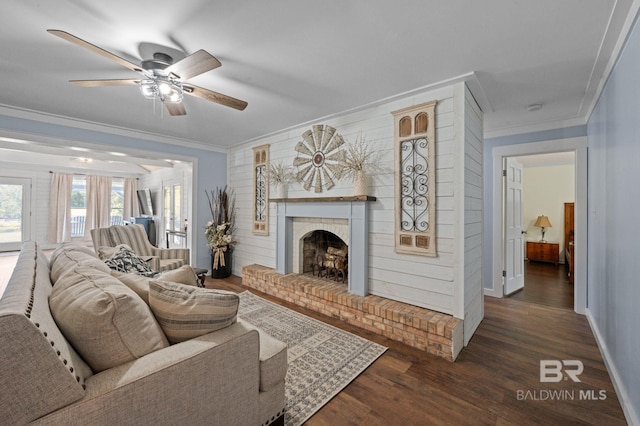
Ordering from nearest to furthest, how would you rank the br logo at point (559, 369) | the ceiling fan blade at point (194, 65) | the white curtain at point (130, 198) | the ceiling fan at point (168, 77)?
the ceiling fan blade at point (194, 65)
the ceiling fan at point (168, 77)
the br logo at point (559, 369)
the white curtain at point (130, 198)

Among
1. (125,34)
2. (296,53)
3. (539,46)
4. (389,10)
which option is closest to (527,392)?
(539,46)

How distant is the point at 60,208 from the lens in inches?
296

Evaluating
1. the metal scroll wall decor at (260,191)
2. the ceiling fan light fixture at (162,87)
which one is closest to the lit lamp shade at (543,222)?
the metal scroll wall decor at (260,191)

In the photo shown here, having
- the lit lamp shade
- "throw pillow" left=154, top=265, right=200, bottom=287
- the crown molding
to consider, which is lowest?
"throw pillow" left=154, top=265, right=200, bottom=287

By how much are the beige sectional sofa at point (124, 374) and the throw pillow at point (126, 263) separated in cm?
103

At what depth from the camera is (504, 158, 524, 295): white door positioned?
12.8 feet

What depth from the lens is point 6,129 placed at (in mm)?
3287

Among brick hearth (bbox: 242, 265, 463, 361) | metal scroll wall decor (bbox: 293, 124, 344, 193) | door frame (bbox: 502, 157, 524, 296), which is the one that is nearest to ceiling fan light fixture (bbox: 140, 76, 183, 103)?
metal scroll wall decor (bbox: 293, 124, 344, 193)

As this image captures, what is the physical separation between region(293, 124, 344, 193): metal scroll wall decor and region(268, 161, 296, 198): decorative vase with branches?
6.1 inches

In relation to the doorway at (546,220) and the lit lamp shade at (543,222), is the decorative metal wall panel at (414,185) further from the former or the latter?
the lit lamp shade at (543,222)

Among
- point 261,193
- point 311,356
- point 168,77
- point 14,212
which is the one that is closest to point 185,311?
point 311,356

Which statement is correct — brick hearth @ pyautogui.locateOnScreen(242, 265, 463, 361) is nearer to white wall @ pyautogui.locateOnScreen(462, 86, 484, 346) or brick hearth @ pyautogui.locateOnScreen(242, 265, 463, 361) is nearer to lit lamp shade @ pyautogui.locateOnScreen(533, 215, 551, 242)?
white wall @ pyautogui.locateOnScreen(462, 86, 484, 346)

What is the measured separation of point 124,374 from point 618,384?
2.98 metres

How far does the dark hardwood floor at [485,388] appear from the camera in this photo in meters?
1.70
